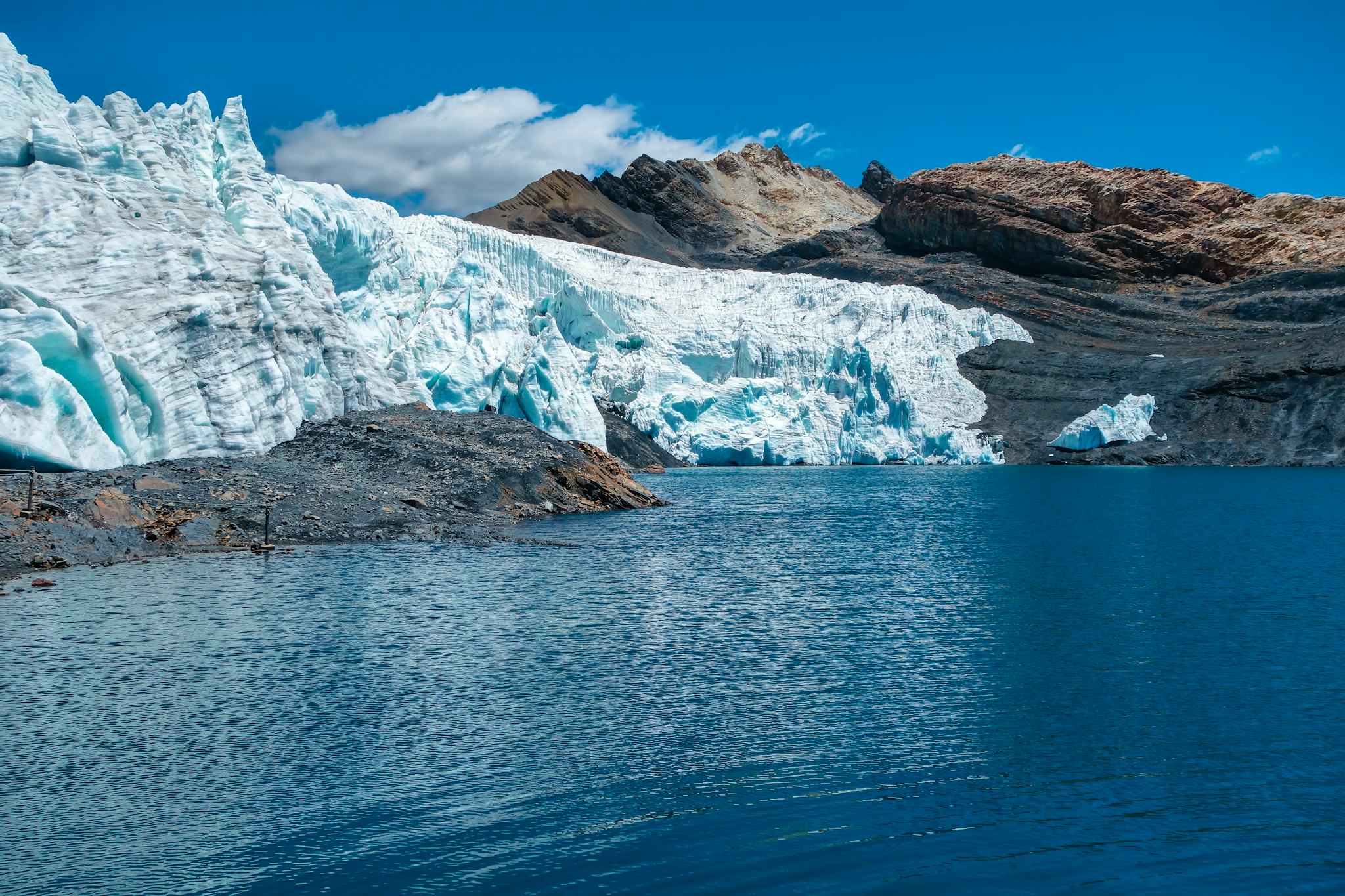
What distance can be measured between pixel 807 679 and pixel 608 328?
7172 cm

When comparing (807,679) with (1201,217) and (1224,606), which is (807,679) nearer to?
(1224,606)

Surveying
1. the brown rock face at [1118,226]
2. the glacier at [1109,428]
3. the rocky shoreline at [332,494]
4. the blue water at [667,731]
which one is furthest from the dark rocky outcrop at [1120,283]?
the blue water at [667,731]

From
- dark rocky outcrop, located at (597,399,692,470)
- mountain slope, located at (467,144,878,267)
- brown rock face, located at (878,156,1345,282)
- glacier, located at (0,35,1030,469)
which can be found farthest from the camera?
mountain slope, located at (467,144,878,267)

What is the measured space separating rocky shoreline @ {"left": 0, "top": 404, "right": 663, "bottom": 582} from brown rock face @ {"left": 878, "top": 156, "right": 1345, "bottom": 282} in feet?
296

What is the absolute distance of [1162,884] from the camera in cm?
892

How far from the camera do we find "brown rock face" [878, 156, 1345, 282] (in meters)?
121

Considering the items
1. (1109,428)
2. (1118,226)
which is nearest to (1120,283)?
(1118,226)

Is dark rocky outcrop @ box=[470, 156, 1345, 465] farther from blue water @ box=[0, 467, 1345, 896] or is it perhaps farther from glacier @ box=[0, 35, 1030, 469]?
blue water @ box=[0, 467, 1345, 896]

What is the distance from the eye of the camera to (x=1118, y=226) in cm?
12681

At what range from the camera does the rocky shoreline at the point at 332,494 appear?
2659 cm

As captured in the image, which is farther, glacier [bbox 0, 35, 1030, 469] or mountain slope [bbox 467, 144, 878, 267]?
mountain slope [bbox 467, 144, 878, 267]

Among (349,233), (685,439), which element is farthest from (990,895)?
(685,439)

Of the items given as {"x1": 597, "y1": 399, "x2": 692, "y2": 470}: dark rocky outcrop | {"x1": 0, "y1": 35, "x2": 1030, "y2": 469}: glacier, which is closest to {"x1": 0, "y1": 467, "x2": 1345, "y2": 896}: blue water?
{"x1": 0, "y1": 35, "x2": 1030, "y2": 469}: glacier

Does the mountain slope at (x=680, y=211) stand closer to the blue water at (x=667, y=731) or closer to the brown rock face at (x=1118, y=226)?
the brown rock face at (x=1118, y=226)
